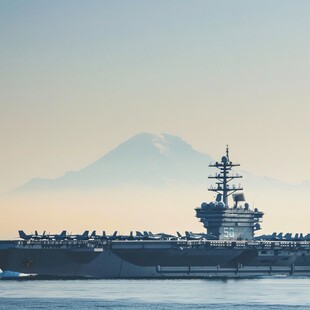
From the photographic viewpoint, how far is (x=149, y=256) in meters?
73.2

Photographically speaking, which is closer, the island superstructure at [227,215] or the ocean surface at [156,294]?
the ocean surface at [156,294]

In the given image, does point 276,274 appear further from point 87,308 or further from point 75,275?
point 87,308

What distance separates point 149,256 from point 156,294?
14.2 m

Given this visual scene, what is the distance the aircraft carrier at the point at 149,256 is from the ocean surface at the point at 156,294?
1845mm

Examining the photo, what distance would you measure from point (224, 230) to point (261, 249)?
6261 mm

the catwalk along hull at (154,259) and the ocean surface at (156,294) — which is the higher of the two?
the catwalk along hull at (154,259)

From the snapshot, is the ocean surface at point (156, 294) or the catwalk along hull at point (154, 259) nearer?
the ocean surface at point (156, 294)

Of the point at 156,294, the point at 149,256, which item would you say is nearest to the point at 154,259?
the point at 149,256

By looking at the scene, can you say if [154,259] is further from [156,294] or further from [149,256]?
[156,294]

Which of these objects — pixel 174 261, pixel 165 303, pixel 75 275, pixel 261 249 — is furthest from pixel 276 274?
pixel 165 303

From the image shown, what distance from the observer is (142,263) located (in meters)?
73.6

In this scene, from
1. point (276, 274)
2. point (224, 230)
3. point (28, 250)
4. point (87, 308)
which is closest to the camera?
point (87, 308)

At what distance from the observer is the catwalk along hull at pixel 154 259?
71.9 metres

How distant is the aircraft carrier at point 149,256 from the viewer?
236 ft
